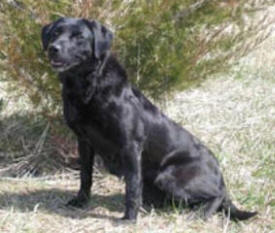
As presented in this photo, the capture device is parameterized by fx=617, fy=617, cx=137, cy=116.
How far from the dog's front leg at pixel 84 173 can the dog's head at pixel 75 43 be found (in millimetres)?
680

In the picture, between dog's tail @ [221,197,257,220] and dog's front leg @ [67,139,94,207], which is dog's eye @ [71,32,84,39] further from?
dog's tail @ [221,197,257,220]

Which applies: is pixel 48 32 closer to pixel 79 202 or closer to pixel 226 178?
pixel 79 202

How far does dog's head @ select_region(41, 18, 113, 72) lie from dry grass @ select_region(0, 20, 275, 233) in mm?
1009

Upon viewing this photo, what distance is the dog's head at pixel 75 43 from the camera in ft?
12.2

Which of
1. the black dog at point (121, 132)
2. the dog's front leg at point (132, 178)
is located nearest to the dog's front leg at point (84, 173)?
the black dog at point (121, 132)

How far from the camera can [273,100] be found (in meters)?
6.73

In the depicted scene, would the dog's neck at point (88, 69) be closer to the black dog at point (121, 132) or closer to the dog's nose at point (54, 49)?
the black dog at point (121, 132)

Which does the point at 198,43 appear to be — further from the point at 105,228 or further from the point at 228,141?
the point at 105,228

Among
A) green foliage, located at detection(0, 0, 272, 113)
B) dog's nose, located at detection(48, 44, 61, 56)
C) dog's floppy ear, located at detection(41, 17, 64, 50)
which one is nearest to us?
dog's nose, located at detection(48, 44, 61, 56)

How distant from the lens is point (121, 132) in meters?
3.84

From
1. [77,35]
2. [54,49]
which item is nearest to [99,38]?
[77,35]

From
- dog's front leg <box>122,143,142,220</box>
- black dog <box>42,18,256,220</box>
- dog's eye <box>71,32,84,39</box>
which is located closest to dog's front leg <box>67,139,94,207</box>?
black dog <box>42,18,256,220</box>

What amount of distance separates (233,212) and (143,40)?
161 cm

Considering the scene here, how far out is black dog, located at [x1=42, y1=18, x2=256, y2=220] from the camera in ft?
12.5
